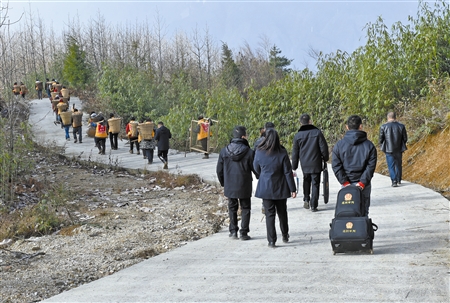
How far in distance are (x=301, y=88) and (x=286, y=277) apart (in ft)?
57.1

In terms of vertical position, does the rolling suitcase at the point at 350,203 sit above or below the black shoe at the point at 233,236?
above

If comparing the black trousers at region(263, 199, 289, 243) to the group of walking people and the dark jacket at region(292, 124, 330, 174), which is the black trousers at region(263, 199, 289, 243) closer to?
the group of walking people

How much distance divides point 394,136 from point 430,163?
2.95 metres

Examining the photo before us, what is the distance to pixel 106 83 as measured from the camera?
36.6 metres

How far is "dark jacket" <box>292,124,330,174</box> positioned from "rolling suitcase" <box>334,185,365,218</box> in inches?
108

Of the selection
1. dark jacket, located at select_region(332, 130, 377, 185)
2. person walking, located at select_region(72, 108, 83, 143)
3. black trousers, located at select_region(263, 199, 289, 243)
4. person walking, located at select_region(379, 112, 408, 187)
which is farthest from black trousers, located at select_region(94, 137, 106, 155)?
dark jacket, located at select_region(332, 130, 377, 185)

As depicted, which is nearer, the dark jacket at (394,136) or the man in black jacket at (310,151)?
the man in black jacket at (310,151)

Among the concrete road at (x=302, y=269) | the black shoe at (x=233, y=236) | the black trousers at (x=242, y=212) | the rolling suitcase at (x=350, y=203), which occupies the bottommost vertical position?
the black shoe at (x=233, y=236)

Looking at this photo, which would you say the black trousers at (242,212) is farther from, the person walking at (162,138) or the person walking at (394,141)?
the person walking at (162,138)

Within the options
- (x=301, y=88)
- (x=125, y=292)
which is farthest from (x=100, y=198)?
(x=301, y=88)

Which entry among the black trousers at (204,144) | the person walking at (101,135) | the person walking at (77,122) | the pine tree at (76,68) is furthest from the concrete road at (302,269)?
the pine tree at (76,68)

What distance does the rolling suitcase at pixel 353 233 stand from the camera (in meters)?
7.13

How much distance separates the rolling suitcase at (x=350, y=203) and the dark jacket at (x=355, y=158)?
0.32 m

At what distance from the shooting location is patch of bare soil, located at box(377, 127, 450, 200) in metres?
13.3
